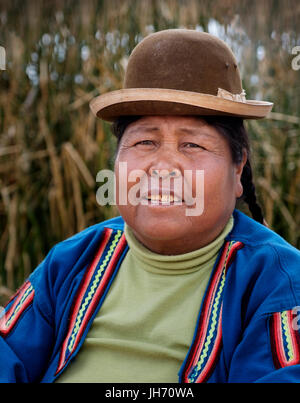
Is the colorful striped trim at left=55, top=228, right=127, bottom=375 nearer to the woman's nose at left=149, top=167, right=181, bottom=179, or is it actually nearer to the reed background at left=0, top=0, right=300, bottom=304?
the woman's nose at left=149, top=167, right=181, bottom=179

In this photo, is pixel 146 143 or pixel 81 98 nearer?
pixel 146 143

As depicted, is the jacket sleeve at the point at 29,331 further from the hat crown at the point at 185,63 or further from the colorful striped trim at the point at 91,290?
the hat crown at the point at 185,63

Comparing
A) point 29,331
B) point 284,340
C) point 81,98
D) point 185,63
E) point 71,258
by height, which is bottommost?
point 29,331

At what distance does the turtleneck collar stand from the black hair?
255 mm

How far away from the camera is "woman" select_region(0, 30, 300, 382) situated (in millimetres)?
1473

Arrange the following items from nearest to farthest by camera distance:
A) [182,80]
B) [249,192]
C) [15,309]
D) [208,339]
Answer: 1. [208,339]
2. [182,80]
3. [15,309]
4. [249,192]

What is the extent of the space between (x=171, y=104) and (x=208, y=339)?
660 mm

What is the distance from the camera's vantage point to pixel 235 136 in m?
1.70

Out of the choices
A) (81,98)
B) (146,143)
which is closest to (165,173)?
(146,143)

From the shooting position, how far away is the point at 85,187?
11.7 ft

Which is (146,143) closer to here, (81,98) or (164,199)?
(164,199)

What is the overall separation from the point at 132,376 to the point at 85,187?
7.04 ft

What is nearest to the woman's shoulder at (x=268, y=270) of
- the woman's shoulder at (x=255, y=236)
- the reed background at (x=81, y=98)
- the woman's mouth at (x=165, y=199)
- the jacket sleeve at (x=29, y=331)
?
the woman's shoulder at (x=255, y=236)

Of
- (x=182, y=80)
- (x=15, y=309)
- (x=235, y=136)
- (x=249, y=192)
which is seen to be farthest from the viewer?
(x=249, y=192)
